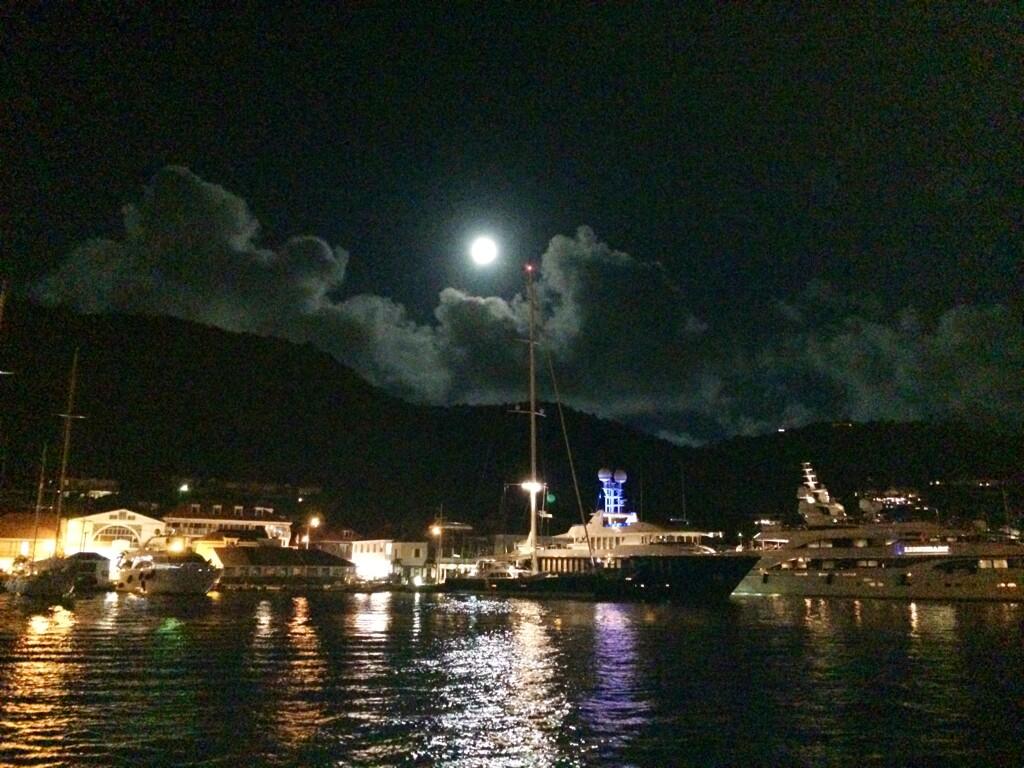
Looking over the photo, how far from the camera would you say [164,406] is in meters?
127

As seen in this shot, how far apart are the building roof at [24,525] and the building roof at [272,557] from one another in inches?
506

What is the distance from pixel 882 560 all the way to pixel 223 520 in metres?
58.0

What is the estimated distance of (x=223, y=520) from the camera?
77500 millimetres

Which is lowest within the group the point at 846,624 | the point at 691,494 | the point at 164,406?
the point at 846,624

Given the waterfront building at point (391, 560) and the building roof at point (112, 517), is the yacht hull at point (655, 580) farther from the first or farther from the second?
the building roof at point (112, 517)

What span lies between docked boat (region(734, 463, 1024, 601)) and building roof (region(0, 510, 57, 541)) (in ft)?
178

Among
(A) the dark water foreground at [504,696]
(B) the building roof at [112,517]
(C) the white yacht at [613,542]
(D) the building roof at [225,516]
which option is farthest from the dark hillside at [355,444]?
(A) the dark water foreground at [504,696]

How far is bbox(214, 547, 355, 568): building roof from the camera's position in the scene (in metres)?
68.3

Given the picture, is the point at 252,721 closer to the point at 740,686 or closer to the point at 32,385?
the point at 740,686

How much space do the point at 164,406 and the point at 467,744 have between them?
127781mm

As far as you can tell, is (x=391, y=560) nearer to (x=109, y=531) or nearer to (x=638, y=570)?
Answer: (x=109, y=531)

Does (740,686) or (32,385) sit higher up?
(32,385)

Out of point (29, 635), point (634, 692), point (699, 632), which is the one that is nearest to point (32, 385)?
point (29, 635)

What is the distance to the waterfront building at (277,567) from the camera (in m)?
66.7
